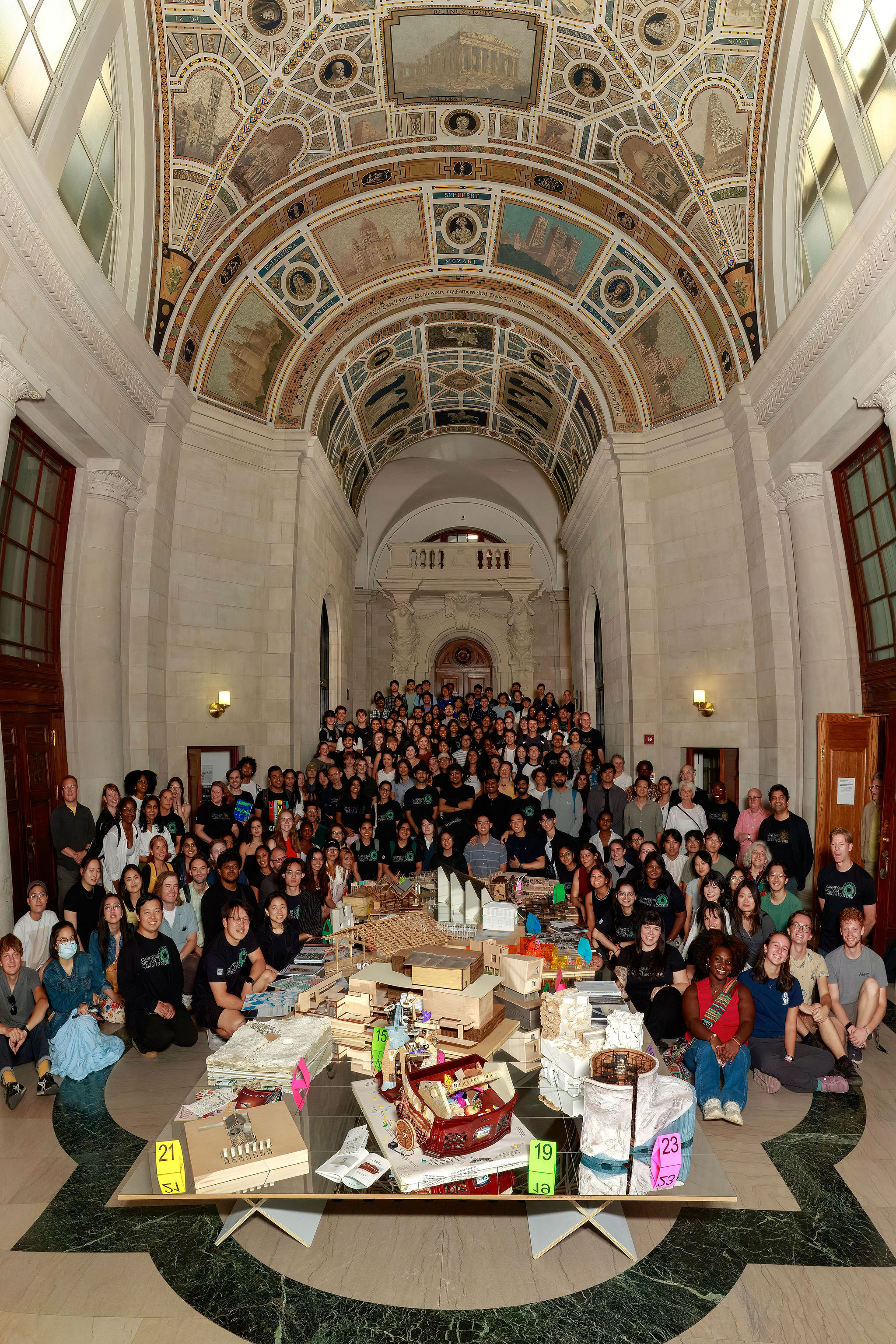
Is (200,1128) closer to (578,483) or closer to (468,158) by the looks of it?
(468,158)

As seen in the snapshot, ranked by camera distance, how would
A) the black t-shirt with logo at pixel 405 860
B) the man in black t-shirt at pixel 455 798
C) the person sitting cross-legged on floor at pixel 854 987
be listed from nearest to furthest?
the person sitting cross-legged on floor at pixel 854 987, the black t-shirt with logo at pixel 405 860, the man in black t-shirt at pixel 455 798

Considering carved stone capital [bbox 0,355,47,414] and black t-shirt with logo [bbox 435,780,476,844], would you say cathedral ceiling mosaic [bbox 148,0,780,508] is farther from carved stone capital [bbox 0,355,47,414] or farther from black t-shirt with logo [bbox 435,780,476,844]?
black t-shirt with logo [bbox 435,780,476,844]

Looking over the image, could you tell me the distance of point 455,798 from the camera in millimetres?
11750

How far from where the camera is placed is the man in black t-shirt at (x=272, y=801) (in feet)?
35.7

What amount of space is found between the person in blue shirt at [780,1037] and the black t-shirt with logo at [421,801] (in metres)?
5.68

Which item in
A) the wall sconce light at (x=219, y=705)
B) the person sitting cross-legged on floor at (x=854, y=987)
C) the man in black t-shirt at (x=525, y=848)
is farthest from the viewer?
the wall sconce light at (x=219, y=705)

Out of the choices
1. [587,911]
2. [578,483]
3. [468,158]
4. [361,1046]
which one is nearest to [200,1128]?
[361,1046]

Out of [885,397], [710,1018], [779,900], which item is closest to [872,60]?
[885,397]

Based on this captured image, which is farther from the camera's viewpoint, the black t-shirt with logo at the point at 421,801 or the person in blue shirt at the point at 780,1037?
the black t-shirt with logo at the point at 421,801

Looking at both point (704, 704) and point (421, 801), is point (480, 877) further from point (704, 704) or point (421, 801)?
point (704, 704)

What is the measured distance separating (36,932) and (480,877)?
168 inches

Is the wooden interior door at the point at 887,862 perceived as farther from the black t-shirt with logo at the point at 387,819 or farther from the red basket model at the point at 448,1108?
the red basket model at the point at 448,1108

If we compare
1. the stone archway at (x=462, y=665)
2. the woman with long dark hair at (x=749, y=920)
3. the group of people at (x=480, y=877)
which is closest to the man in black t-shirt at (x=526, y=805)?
the group of people at (x=480, y=877)

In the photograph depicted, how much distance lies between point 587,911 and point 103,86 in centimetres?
1092
